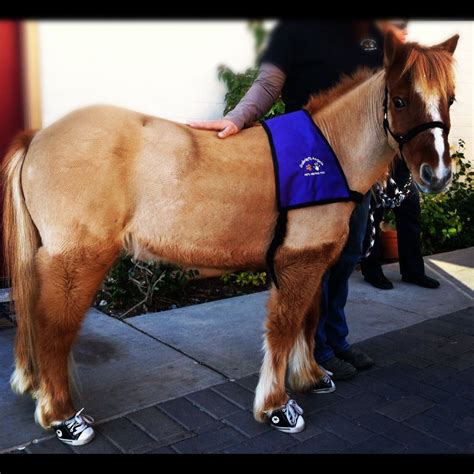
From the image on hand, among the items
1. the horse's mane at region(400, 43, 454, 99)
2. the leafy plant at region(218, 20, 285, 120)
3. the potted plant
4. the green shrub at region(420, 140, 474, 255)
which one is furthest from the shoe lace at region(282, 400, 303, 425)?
the green shrub at region(420, 140, 474, 255)

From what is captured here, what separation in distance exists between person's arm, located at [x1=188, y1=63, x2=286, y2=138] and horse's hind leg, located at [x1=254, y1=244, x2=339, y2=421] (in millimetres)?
701

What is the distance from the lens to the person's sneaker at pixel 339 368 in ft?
10.5

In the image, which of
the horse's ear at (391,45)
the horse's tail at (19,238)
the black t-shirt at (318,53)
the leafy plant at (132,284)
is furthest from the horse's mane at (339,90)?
the leafy plant at (132,284)

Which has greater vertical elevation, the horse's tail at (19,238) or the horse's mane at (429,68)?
the horse's mane at (429,68)

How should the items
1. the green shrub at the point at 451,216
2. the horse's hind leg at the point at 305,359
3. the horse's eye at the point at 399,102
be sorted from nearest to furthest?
the horse's eye at the point at 399,102, the horse's hind leg at the point at 305,359, the green shrub at the point at 451,216

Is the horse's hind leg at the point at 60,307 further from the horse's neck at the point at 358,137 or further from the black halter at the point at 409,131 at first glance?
the black halter at the point at 409,131

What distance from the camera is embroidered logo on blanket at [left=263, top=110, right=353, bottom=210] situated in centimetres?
245

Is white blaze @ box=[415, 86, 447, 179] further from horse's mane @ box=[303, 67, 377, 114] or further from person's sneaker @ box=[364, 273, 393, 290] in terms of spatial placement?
person's sneaker @ box=[364, 273, 393, 290]

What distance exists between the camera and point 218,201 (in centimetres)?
238

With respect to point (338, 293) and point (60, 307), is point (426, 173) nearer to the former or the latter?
point (338, 293)

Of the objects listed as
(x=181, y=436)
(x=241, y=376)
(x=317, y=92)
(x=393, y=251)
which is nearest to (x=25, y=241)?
(x=181, y=436)

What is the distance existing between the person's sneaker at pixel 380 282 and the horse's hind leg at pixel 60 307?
3.44 meters

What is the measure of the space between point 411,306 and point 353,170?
240 centimetres

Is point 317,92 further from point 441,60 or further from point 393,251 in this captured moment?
point 393,251
